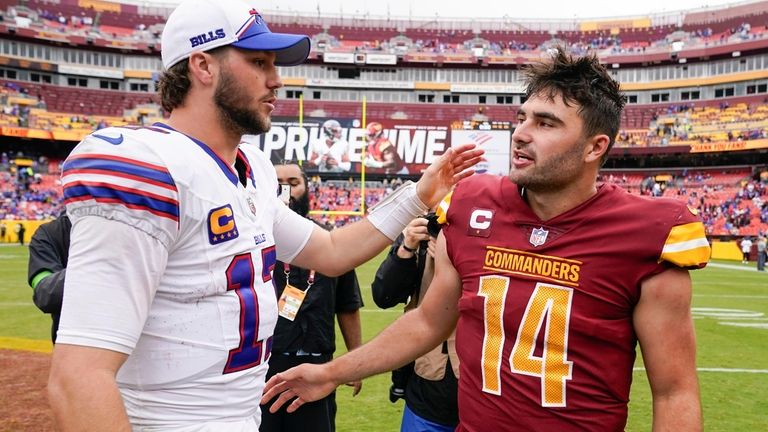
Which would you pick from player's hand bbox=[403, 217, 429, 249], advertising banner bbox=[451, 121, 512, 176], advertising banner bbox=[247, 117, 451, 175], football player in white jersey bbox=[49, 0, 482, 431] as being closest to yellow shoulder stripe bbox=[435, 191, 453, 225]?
football player in white jersey bbox=[49, 0, 482, 431]

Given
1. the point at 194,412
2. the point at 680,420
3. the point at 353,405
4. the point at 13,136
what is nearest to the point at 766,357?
the point at 353,405

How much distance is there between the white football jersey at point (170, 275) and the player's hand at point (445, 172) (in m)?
0.77

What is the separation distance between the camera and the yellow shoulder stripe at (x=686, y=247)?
6.21ft

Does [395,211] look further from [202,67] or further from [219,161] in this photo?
[202,67]

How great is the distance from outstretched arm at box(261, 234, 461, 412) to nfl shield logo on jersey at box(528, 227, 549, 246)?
1.27 ft

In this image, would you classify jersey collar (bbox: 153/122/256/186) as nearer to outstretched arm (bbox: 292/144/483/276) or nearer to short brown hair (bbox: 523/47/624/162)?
outstretched arm (bbox: 292/144/483/276)

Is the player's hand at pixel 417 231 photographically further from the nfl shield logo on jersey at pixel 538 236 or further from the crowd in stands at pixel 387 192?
the crowd in stands at pixel 387 192

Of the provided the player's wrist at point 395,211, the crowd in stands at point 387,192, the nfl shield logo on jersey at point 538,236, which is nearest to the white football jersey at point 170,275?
the player's wrist at point 395,211

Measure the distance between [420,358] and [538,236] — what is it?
1.48 metres

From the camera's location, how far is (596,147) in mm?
2303

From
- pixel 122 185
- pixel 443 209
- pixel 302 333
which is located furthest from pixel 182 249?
pixel 302 333

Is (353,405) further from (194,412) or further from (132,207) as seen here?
(132,207)

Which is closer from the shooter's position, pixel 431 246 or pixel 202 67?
pixel 202 67

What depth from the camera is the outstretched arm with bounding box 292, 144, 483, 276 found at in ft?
8.21
